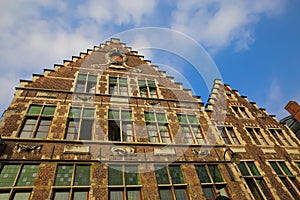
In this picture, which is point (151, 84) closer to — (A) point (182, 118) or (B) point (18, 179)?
(A) point (182, 118)

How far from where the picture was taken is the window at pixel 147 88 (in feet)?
43.3

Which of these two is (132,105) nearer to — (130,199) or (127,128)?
(127,128)

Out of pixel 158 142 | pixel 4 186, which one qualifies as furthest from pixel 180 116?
pixel 4 186

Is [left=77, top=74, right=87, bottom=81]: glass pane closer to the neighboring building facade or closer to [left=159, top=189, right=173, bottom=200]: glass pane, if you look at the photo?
the neighboring building facade

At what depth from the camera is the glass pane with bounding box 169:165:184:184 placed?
886cm

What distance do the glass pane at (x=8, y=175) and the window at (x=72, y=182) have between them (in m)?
1.44

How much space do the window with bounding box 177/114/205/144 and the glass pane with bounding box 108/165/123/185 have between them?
13.0 ft

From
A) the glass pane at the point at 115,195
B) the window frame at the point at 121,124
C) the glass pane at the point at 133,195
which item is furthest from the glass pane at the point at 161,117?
the glass pane at the point at 115,195

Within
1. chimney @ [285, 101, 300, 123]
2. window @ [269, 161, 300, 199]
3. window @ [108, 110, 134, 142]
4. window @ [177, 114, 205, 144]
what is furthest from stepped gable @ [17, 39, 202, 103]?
chimney @ [285, 101, 300, 123]

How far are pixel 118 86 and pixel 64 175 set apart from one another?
6482 mm

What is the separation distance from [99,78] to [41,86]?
11.0ft

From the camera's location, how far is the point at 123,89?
42.5 feet

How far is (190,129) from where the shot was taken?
11.6 meters

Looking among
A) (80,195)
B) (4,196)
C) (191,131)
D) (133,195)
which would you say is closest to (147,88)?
(191,131)
